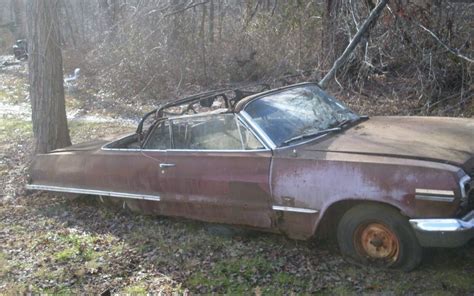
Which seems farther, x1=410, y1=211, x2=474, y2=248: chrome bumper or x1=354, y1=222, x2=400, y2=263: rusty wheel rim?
x1=354, y1=222, x2=400, y2=263: rusty wheel rim

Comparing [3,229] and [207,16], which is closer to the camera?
[3,229]

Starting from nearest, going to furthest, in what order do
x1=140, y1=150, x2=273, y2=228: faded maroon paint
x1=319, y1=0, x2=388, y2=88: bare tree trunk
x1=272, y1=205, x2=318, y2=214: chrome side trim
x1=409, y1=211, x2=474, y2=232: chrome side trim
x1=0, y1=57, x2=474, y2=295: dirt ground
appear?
x1=409, y1=211, x2=474, y2=232: chrome side trim → x1=0, y1=57, x2=474, y2=295: dirt ground → x1=272, y1=205, x2=318, y2=214: chrome side trim → x1=140, y1=150, x2=273, y2=228: faded maroon paint → x1=319, y1=0, x2=388, y2=88: bare tree trunk

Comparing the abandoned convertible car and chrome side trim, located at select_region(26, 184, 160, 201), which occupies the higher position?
the abandoned convertible car

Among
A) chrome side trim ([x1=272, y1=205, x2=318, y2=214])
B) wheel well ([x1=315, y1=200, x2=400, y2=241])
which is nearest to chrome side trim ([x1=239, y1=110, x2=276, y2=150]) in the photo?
chrome side trim ([x1=272, y1=205, x2=318, y2=214])

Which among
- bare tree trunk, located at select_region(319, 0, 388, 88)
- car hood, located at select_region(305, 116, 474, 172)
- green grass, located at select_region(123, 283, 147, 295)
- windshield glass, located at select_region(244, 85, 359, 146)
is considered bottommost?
green grass, located at select_region(123, 283, 147, 295)

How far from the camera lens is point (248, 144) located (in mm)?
4980

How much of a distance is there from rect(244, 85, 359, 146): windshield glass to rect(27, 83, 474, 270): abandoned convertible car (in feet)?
0.05

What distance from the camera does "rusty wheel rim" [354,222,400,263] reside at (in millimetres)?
4227

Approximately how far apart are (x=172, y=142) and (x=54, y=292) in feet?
6.29

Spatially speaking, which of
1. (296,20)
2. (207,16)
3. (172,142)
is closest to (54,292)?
(172,142)

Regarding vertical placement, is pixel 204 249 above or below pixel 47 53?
below

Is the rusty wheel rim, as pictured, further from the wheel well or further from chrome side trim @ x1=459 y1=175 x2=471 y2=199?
chrome side trim @ x1=459 y1=175 x2=471 y2=199

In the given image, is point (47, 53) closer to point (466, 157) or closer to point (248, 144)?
point (248, 144)

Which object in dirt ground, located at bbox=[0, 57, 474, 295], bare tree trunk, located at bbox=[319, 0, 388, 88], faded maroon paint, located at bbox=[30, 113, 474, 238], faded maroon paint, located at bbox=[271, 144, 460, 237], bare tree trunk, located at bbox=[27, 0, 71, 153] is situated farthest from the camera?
bare tree trunk, located at bbox=[319, 0, 388, 88]
